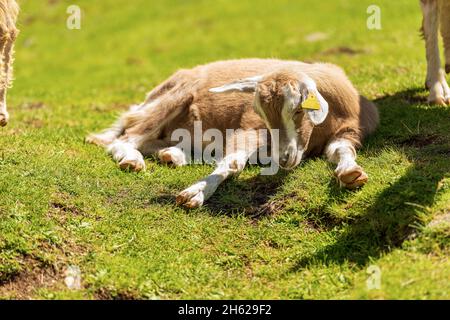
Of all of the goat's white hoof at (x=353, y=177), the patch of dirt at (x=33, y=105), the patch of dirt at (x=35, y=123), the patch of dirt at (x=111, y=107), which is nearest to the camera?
the goat's white hoof at (x=353, y=177)

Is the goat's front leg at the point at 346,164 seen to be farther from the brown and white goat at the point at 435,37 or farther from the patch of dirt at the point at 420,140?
the brown and white goat at the point at 435,37

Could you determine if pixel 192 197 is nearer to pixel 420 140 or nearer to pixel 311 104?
pixel 311 104

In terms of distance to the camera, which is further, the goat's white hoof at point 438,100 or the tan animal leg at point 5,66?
the goat's white hoof at point 438,100

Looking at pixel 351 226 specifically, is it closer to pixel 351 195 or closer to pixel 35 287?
pixel 351 195

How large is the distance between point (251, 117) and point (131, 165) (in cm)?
157

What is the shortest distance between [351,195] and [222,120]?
2509 millimetres

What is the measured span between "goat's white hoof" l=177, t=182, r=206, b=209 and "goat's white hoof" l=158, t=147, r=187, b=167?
1203mm

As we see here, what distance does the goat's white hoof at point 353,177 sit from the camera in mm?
7841

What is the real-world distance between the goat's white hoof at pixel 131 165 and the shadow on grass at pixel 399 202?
2.42 metres

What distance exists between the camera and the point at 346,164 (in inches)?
323

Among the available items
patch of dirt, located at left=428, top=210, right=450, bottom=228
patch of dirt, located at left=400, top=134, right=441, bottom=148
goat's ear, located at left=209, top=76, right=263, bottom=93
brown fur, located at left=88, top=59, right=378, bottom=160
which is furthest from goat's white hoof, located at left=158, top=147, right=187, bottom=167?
patch of dirt, located at left=428, top=210, right=450, bottom=228

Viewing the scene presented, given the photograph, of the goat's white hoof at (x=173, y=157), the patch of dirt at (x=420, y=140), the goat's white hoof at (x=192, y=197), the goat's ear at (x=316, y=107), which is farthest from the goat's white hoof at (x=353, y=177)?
the goat's white hoof at (x=173, y=157)

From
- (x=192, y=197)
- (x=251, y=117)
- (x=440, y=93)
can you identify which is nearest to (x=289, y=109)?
(x=251, y=117)

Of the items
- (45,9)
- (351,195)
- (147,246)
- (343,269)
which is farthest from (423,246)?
(45,9)
